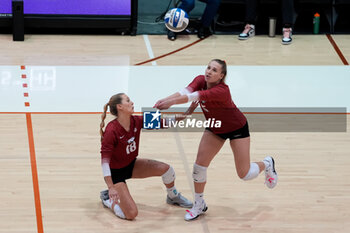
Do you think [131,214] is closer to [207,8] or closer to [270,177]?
[270,177]

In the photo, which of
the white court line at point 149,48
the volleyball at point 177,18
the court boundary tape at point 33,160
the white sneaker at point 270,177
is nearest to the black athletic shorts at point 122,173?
the court boundary tape at point 33,160

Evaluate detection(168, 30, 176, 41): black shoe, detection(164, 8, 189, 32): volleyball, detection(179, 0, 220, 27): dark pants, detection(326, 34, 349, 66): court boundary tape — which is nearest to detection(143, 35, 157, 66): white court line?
detection(168, 30, 176, 41): black shoe

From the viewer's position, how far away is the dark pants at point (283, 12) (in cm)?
1309

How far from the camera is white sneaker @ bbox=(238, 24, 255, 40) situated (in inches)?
517

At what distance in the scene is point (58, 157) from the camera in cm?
833

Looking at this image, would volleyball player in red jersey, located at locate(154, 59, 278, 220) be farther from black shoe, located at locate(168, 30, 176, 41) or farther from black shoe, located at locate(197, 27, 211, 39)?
black shoe, located at locate(197, 27, 211, 39)

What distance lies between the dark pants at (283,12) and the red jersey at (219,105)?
6.45m

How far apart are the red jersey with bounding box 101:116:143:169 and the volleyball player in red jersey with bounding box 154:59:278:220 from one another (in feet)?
1.54

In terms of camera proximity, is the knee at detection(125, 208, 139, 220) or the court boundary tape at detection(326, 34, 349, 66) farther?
the court boundary tape at detection(326, 34, 349, 66)

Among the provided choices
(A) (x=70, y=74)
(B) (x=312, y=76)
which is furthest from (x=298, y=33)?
(A) (x=70, y=74)

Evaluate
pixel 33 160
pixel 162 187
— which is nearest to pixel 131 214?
pixel 162 187

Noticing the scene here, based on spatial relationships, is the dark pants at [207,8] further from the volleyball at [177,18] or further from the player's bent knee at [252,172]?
the player's bent knee at [252,172]

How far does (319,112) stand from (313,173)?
2066 mm

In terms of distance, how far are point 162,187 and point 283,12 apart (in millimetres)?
6432
